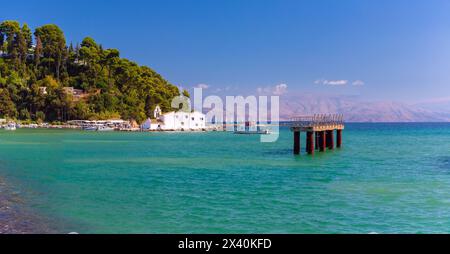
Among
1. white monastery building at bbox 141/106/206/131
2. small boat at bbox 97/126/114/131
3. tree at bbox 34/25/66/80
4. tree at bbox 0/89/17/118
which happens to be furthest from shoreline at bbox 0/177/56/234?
tree at bbox 34/25/66/80

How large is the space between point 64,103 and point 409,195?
123m

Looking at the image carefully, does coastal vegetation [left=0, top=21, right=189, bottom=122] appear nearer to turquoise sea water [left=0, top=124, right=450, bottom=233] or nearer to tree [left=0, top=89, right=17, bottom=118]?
tree [left=0, top=89, right=17, bottom=118]

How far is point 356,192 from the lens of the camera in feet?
74.1

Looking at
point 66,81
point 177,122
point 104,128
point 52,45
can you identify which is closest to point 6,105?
point 66,81

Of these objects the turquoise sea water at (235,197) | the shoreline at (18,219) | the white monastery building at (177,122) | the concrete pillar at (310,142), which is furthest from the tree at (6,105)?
the shoreline at (18,219)

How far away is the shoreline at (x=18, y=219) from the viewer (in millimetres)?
14477

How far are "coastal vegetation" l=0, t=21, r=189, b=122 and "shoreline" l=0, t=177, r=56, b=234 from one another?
387 ft

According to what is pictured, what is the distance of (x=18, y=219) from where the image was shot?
15.9 meters

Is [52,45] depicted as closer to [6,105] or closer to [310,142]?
[6,105]

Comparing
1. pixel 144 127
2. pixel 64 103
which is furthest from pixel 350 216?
pixel 64 103

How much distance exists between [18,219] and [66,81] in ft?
442

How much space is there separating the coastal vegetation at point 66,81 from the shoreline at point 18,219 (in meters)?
118

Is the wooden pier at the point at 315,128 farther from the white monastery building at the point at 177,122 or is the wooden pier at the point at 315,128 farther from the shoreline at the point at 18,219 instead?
the white monastery building at the point at 177,122
